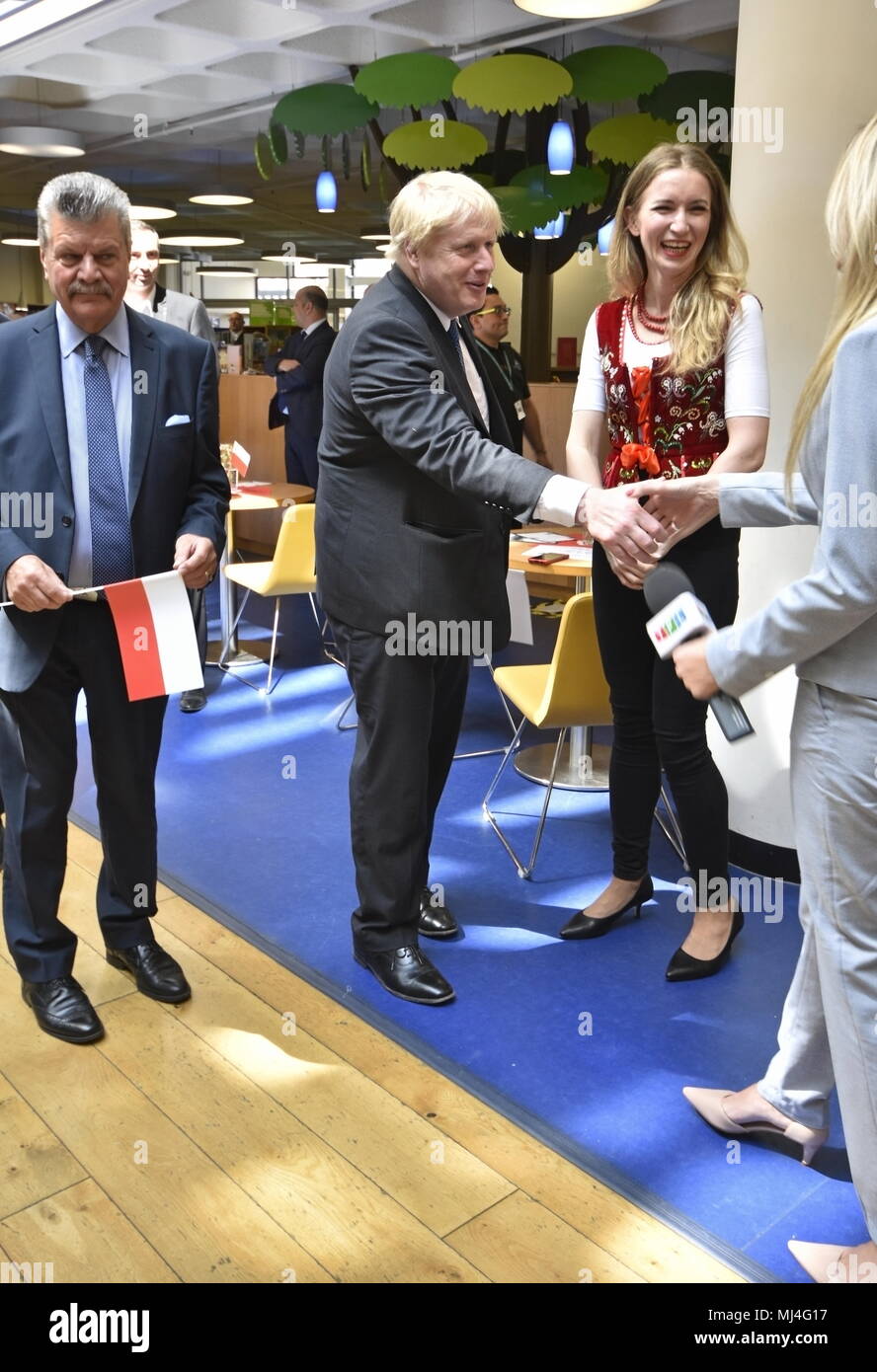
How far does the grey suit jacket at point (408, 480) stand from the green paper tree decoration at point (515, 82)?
12.0ft

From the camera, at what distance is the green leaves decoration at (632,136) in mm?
6660

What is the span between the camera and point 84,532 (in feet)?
8.24

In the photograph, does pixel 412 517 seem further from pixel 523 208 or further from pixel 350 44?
pixel 350 44

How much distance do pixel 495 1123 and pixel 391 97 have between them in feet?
17.8

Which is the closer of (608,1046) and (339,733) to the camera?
(608,1046)

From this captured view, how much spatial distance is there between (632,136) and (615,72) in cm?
43

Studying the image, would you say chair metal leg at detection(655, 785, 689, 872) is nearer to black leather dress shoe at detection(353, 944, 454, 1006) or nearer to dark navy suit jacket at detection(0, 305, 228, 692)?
black leather dress shoe at detection(353, 944, 454, 1006)

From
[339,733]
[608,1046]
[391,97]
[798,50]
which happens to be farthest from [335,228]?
[608,1046]

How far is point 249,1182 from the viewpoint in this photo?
2.22 metres

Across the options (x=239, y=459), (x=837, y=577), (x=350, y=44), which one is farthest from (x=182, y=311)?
(x=837, y=577)

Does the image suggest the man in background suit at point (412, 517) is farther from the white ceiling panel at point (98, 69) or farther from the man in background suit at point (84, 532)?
the white ceiling panel at point (98, 69)

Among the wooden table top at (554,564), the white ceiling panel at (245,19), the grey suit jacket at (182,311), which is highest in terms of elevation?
the white ceiling panel at (245,19)

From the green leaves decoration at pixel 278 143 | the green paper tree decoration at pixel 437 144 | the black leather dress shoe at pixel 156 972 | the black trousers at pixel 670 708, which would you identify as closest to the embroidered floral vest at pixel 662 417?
the black trousers at pixel 670 708

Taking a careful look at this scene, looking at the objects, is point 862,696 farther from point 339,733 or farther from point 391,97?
point 391,97
